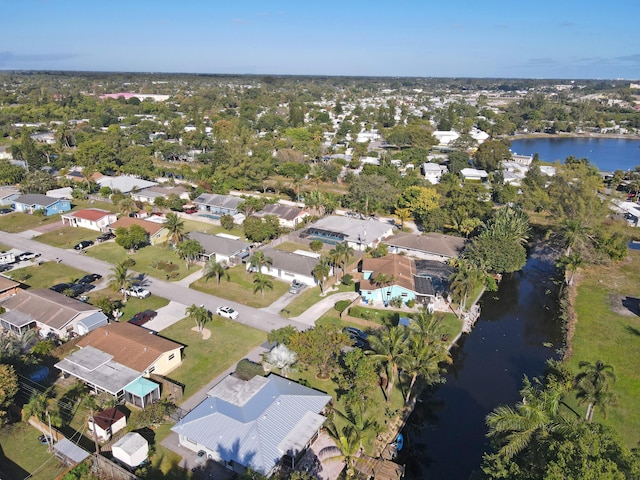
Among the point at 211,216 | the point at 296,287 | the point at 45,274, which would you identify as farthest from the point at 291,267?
the point at 45,274

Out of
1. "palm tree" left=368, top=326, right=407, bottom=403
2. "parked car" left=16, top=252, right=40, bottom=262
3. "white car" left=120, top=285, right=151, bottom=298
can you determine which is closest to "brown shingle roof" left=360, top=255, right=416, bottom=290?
"palm tree" left=368, top=326, right=407, bottom=403

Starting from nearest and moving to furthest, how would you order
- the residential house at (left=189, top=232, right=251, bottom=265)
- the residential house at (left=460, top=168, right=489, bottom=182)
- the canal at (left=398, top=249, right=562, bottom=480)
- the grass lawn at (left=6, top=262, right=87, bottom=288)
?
the canal at (left=398, top=249, right=562, bottom=480) < the grass lawn at (left=6, top=262, right=87, bottom=288) < the residential house at (left=189, top=232, right=251, bottom=265) < the residential house at (left=460, top=168, right=489, bottom=182)

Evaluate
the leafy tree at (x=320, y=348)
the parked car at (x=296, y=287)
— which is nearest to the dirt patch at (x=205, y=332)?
the leafy tree at (x=320, y=348)

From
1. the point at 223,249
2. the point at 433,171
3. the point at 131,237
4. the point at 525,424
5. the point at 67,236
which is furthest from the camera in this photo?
the point at 433,171

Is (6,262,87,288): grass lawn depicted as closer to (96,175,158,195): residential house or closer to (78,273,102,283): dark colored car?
(78,273,102,283): dark colored car

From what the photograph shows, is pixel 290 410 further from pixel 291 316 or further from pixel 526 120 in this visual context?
pixel 526 120

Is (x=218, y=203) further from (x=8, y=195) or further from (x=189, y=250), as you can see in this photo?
(x=8, y=195)
